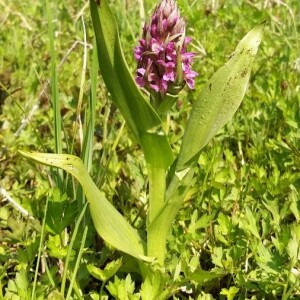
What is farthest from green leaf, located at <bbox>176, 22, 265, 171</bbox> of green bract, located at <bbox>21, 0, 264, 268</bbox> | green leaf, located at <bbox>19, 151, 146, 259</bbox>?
green leaf, located at <bbox>19, 151, 146, 259</bbox>

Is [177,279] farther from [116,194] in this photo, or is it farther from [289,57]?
[289,57]

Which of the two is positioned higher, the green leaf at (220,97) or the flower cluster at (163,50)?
the flower cluster at (163,50)

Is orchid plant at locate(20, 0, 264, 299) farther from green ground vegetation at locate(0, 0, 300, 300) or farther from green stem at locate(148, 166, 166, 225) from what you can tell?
green ground vegetation at locate(0, 0, 300, 300)

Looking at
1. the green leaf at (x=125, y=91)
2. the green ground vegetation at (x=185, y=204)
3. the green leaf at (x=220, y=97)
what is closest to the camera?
the green leaf at (x=125, y=91)

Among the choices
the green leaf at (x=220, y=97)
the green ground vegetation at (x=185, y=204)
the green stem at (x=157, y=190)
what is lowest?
the green ground vegetation at (x=185, y=204)

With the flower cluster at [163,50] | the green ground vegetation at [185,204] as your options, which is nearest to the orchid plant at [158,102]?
the flower cluster at [163,50]

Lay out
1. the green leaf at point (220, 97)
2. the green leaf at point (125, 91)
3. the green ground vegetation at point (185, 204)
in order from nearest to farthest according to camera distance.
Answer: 1. the green leaf at point (125, 91)
2. the green leaf at point (220, 97)
3. the green ground vegetation at point (185, 204)

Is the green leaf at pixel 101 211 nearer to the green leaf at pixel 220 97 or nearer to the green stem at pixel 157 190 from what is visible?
the green stem at pixel 157 190
